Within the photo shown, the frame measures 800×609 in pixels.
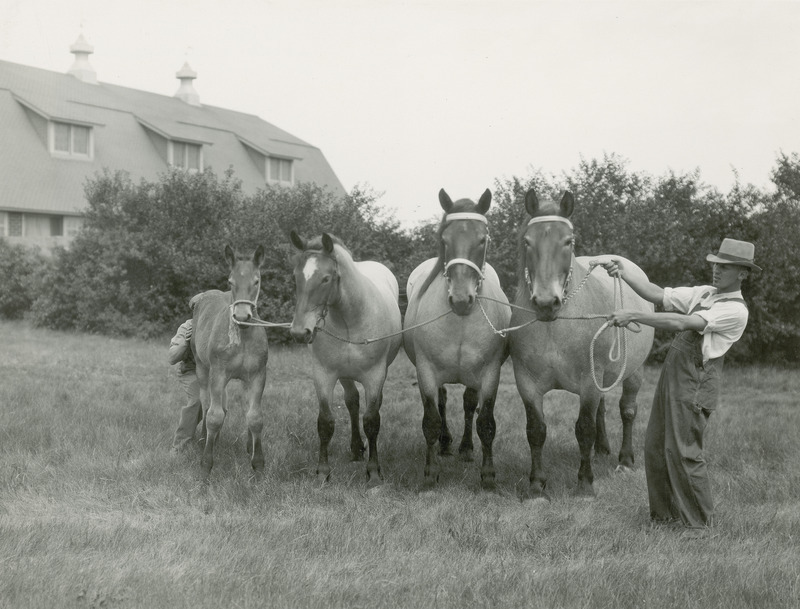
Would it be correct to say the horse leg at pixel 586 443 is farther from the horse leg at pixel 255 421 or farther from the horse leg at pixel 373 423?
the horse leg at pixel 255 421

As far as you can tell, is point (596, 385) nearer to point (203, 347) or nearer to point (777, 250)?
point (203, 347)

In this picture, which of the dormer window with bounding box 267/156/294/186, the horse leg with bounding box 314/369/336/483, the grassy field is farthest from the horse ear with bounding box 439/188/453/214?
the dormer window with bounding box 267/156/294/186

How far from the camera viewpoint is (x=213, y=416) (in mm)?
7152

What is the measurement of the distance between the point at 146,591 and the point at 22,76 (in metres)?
29.6

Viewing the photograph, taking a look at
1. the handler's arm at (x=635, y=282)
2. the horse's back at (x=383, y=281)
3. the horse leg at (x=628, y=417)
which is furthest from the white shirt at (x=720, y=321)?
the horse's back at (x=383, y=281)

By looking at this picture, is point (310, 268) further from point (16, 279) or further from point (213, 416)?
point (16, 279)

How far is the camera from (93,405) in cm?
955

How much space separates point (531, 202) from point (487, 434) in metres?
2.17

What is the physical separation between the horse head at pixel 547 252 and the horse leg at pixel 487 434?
1118mm

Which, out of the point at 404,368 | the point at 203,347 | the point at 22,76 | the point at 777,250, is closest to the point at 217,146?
the point at 22,76

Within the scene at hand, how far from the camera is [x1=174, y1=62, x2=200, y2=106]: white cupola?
37438 mm

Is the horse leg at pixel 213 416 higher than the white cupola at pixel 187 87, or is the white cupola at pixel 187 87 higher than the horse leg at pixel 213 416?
the white cupola at pixel 187 87

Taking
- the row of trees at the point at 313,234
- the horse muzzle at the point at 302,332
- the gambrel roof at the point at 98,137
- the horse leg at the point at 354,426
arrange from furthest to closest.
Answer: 1. the gambrel roof at the point at 98,137
2. the row of trees at the point at 313,234
3. the horse leg at the point at 354,426
4. the horse muzzle at the point at 302,332

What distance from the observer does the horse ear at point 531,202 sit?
20.3 ft
